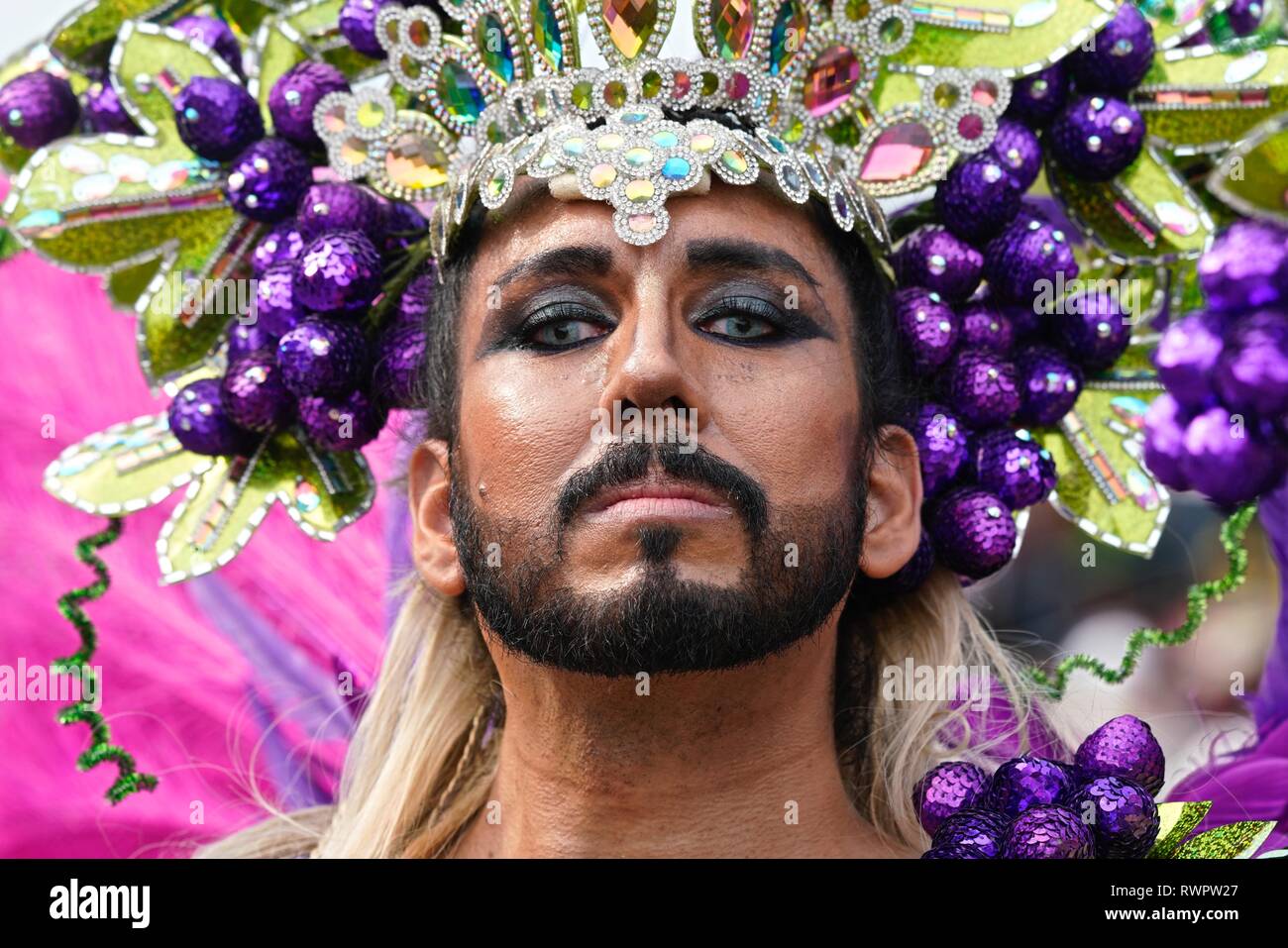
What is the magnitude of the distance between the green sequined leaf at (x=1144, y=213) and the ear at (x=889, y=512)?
69 centimetres

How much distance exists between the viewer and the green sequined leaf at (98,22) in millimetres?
4129

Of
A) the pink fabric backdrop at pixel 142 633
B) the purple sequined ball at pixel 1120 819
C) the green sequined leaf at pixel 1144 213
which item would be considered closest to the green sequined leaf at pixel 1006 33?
the green sequined leaf at pixel 1144 213

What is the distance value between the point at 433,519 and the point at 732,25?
1189mm

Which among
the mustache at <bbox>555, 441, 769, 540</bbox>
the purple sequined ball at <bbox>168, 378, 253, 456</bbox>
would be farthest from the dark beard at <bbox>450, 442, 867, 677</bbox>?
the purple sequined ball at <bbox>168, 378, 253, 456</bbox>

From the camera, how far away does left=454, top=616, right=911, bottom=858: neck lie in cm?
342

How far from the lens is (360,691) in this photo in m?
4.76

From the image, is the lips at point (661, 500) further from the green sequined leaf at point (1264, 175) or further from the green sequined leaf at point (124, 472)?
the green sequined leaf at point (124, 472)

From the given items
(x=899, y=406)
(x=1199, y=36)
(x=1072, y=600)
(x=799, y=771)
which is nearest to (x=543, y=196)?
(x=899, y=406)

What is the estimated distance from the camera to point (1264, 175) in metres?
3.10

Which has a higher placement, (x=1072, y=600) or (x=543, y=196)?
(x=543, y=196)

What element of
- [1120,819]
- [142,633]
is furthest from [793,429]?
[142,633]

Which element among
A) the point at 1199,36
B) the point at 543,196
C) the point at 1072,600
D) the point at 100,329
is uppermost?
the point at 1199,36

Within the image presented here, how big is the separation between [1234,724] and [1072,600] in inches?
68.5

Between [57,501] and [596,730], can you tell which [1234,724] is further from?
[57,501]
